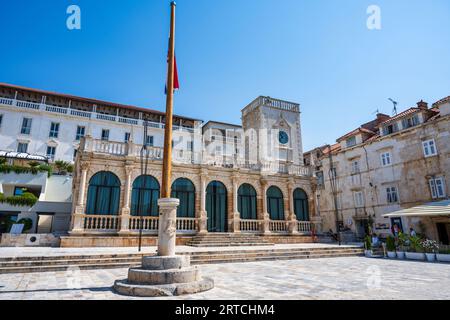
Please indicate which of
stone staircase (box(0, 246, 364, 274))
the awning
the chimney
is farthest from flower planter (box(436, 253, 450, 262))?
the chimney

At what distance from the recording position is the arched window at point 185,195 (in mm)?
18578

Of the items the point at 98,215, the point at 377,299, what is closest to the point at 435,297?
the point at 377,299

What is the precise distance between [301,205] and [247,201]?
510 centimetres

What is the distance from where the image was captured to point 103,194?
16.6 meters

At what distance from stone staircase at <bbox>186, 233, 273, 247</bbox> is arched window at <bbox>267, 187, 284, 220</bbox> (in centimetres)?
309

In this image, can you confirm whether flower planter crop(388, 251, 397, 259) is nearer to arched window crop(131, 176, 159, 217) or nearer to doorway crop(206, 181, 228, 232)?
doorway crop(206, 181, 228, 232)

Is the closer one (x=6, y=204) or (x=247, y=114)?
(x=6, y=204)

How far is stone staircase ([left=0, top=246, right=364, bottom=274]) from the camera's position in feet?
31.3

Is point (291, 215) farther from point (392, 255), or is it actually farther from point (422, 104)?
point (422, 104)

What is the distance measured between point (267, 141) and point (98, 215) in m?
18.0

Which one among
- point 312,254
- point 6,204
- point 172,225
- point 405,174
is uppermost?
point 405,174

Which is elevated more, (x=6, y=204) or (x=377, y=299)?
(x=6, y=204)

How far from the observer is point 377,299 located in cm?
562
